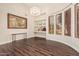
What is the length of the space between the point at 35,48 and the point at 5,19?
29.6 inches

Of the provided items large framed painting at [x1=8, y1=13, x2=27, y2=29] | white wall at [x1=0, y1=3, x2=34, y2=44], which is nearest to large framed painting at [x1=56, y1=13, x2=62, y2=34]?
white wall at [x1=0, y1=3, x2=34, y2=44]

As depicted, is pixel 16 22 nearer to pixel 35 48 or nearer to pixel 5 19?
pixel 5 19

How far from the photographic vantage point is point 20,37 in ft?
8.49

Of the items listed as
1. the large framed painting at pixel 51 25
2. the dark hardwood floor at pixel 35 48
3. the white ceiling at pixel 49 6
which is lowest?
the dark hardwood floor at pixel 35 48

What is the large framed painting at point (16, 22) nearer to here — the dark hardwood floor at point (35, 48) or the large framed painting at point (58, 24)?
the dark hardwood floor at point (35, 48)

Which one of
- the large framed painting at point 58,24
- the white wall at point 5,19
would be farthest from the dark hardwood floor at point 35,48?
the large framed painting at point 58,24

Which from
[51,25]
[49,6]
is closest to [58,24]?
[51,25]

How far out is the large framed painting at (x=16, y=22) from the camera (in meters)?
2.59

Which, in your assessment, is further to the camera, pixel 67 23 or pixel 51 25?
pixel 51 25

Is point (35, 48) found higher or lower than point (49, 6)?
lower

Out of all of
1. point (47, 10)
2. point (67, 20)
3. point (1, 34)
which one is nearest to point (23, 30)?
point (1, 34)

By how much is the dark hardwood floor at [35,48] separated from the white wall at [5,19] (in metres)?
0.11

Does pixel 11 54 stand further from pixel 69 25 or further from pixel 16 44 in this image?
pixel 69 25

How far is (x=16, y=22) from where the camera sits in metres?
2.62
